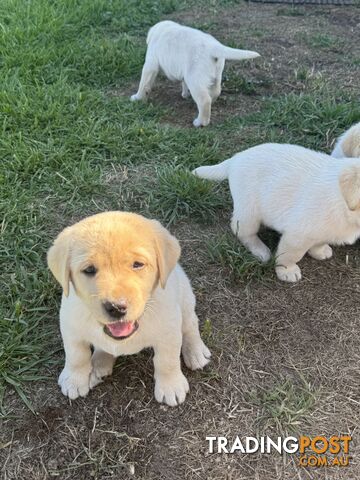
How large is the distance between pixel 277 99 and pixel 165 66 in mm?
1397

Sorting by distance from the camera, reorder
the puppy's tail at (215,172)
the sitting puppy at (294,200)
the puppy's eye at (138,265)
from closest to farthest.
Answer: the puppy's eye at (138,265), the sitting puppy at (294,200), the puppy's tail at (215,172)

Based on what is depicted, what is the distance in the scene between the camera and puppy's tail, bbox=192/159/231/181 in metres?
4.23

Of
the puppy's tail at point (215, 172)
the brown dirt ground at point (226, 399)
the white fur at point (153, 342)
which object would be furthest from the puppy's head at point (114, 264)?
the puppy's tail at point (215, 172)

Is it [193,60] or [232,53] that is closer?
[232,53]

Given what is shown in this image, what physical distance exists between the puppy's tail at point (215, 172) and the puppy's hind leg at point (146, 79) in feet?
6.99

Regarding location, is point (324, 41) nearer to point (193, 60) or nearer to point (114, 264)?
point (193, 60)

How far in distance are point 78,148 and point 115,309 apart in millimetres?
3208

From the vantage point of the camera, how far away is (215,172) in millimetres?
4309

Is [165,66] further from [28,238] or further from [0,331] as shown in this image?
[0,331]

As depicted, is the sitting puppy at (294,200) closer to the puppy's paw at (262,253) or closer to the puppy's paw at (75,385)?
the puppy's paw at (262,253)

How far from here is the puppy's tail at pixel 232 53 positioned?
5336mm

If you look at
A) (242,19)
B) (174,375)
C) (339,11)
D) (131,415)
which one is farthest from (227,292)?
(339,11)

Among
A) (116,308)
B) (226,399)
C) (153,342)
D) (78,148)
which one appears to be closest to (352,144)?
(226,399)

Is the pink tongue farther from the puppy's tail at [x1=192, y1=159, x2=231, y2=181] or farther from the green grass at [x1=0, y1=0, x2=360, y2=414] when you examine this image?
the puppy's tail at [x1=192, y1=159, x2=231, y2=181]
